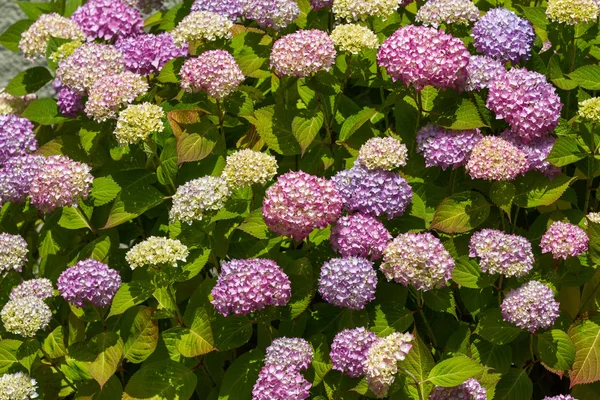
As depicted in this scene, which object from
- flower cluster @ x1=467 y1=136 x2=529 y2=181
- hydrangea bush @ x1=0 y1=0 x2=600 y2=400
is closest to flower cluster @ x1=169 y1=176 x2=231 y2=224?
hydrangea bush @ x1=0 y1=0 x2=600 y2=400

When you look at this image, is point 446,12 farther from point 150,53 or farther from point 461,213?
point 150,53

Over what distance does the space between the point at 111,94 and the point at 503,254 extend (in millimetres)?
1635

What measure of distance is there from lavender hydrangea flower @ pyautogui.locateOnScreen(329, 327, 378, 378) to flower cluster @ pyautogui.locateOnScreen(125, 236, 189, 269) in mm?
625

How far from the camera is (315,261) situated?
141 inches

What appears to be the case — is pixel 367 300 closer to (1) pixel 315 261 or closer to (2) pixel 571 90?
(1) pixel 315 261

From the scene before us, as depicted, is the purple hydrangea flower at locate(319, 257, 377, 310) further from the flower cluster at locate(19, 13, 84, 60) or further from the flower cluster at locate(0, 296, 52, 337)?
the flower cluster at locate(19, 13, 84, 60)

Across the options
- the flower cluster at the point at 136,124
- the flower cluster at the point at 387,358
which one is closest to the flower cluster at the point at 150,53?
the flower cluster at the point at 136,124

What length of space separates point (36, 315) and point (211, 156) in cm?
90

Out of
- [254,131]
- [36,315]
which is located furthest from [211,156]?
[36,315]

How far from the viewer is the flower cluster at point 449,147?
11.7ft

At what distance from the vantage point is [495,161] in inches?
134

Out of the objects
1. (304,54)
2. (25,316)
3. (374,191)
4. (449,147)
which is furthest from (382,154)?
(25,316)

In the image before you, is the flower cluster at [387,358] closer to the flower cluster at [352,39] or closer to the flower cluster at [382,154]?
the flower cluster at [382,154]

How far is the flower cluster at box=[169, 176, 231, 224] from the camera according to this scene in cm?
344
